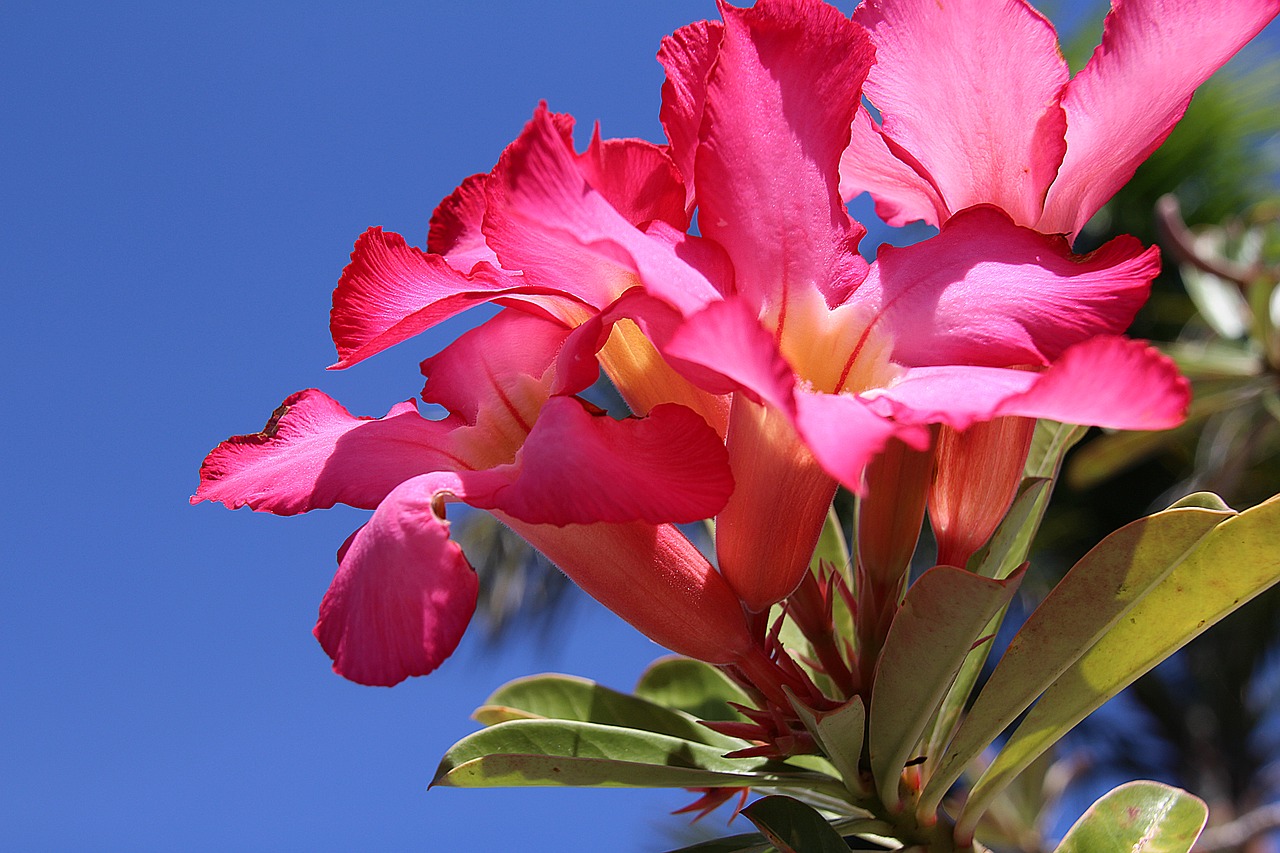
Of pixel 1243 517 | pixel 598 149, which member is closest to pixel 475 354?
pixel 598 149

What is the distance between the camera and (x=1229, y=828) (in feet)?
8.47

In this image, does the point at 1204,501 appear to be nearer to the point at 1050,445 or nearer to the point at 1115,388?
the point at 1050,445

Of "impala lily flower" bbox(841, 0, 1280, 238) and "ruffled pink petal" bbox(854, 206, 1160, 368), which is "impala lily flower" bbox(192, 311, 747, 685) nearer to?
"ruffled pink petal" bbox(854, 206, 1160, 368)

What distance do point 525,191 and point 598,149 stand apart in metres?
0.09

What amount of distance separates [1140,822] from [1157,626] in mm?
213

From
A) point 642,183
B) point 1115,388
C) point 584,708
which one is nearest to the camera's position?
point 1115,388

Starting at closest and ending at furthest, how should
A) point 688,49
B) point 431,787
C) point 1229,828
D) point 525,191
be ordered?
point 525,191
point 688,49
point 431,787
point 1229,828

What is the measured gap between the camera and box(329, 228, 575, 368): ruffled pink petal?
74cm

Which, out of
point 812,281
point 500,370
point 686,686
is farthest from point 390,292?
point 686,686

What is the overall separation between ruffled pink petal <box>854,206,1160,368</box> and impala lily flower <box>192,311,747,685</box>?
0.51 ft

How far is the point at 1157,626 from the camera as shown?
0.79 metres

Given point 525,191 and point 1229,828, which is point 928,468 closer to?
point 525,191

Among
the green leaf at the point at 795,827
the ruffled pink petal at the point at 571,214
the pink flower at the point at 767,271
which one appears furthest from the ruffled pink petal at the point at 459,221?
the green leaf at the point at 795,827

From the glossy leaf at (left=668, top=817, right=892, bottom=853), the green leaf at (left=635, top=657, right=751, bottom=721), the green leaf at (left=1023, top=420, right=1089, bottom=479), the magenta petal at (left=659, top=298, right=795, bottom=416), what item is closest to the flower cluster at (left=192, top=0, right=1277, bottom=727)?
the magenta petal at (left=659, top=298, right=795, bottom=416)
